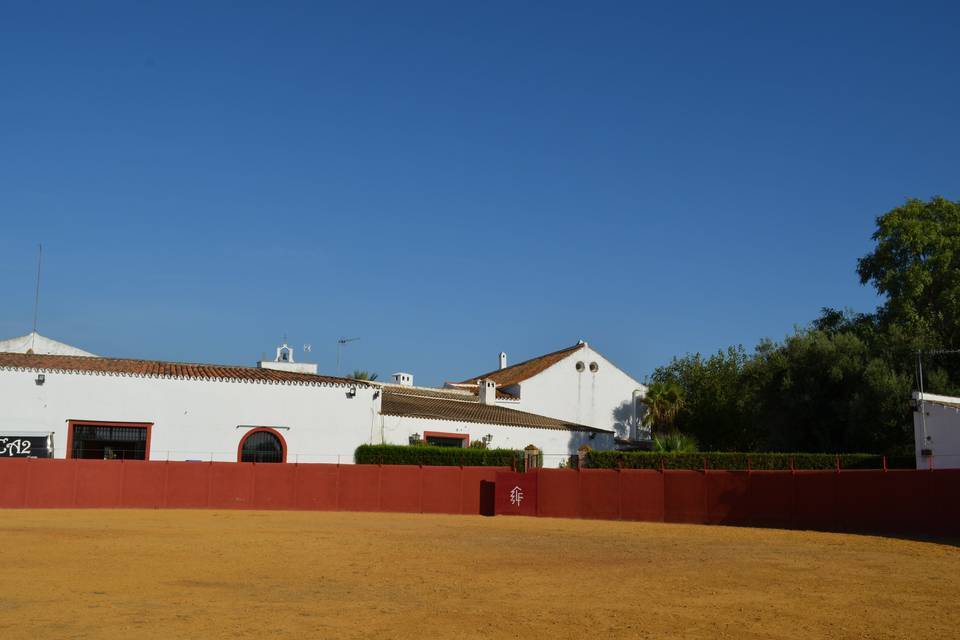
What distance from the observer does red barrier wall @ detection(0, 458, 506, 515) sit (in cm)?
3466

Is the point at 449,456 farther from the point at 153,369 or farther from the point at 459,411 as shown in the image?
the point at 153,369

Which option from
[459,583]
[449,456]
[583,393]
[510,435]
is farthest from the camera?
[583,393]

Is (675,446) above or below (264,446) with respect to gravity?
above

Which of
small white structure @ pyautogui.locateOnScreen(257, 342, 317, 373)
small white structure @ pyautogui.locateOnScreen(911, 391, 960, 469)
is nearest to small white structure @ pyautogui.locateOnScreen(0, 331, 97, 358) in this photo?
small white structure @ pyautogui.locateOnScreen(257, 342, 317, 373)

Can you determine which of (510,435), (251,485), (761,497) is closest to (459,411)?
(510,435)

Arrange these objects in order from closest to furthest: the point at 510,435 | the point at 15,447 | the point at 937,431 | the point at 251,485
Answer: the point at 937,431, the point at 251,485, the point at 15,447, the point at 510,435

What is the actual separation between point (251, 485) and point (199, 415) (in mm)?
6468

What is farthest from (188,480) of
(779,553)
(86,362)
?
(779,553)

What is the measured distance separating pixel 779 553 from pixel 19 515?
23.5m

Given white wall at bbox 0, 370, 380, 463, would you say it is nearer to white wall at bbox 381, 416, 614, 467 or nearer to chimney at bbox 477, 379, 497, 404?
white wall at bbox 381, 416, 614, 467

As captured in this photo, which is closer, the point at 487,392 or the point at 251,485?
the point at 251,485

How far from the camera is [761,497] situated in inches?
1248

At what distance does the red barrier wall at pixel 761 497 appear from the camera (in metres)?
28.7

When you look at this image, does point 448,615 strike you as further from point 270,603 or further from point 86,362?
point 86,362
